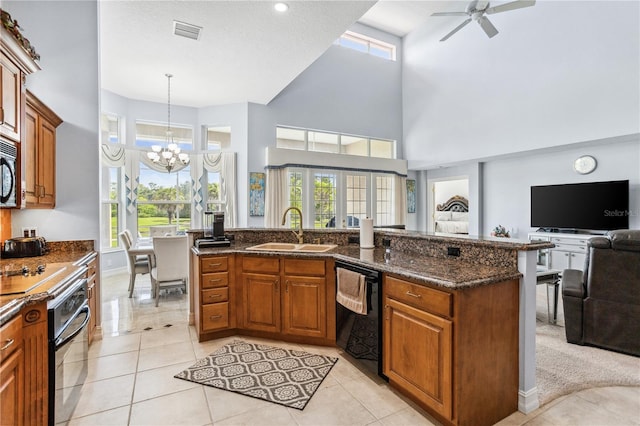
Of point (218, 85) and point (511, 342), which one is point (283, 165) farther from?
point (511, 342)

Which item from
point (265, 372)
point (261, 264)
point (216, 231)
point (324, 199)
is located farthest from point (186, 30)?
point (324, 199)

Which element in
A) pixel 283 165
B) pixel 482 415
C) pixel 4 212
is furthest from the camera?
pixel 283 165

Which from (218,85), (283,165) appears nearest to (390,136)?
(283,165)

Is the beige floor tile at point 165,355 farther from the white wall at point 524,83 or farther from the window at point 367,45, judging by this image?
the window at point 367,45

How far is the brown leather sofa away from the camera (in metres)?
2.67

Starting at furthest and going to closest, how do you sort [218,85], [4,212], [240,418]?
[218,85] < [4,212] < [240,418]

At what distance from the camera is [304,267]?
9.43 feet

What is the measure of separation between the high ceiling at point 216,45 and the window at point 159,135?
0.61 m

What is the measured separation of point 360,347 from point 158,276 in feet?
10.0

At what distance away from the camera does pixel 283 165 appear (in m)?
6.63

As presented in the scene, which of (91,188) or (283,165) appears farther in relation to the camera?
(283,165)

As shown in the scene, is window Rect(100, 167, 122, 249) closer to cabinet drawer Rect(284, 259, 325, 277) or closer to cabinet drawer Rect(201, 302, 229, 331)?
cabinet drawer Rect(201, 302, 229, 331)

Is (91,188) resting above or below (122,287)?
above

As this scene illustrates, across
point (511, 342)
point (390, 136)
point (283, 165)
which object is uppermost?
point (390, 136)
